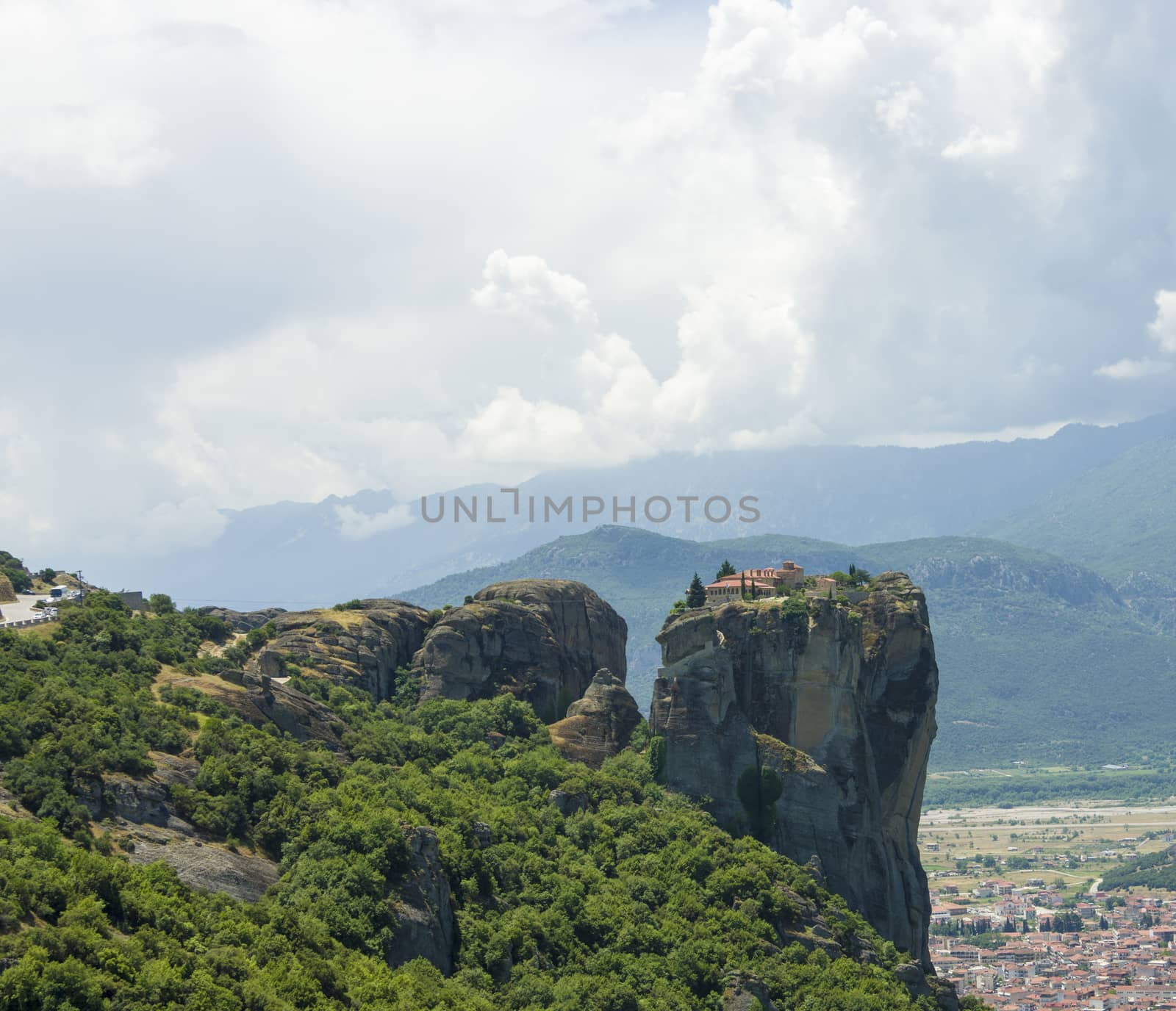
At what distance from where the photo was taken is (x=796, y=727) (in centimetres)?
11800

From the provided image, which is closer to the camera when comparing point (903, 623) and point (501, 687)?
point (903, 623)

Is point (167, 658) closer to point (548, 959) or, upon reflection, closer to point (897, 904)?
point (548, 959)

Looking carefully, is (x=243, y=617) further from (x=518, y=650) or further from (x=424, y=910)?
(x=424, y=910)

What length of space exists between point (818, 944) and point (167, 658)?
48.8 m

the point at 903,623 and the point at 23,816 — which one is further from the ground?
the point at 903,623

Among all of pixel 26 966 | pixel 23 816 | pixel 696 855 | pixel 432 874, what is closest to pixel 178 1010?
pixel 26 966

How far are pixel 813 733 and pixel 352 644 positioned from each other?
134 ft

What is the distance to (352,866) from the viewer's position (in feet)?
276

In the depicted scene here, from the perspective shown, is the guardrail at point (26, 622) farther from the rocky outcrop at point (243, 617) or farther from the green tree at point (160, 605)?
the rocky outcrop at point (243, 617)

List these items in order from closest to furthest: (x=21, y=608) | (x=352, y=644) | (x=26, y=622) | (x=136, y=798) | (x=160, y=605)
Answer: (x=136, y=798) < (x=26, y=622) < (x=21, y=608) < (x=352, y=644) < (x=160, y=605)

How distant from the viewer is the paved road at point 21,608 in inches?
4700

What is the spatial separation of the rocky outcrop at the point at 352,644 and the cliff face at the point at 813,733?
25813 mm

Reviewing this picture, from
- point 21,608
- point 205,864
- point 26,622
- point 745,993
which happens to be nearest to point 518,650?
point 21,608

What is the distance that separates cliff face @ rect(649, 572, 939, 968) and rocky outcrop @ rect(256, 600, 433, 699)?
25813 mm
